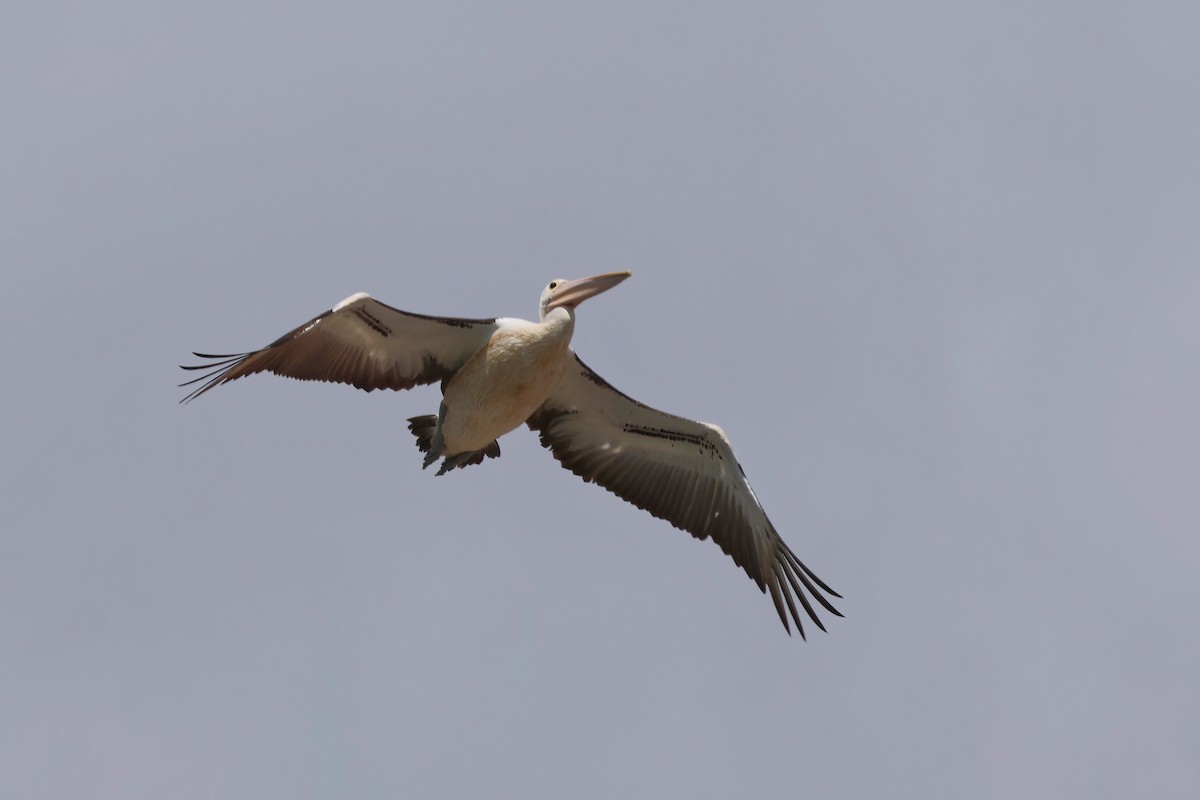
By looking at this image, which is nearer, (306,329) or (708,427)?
(306,329)

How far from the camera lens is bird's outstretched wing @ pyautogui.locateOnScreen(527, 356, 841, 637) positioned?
59.1 ft

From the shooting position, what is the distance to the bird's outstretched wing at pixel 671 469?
59.1 ft

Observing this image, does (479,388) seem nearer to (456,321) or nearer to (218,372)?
(456,321)

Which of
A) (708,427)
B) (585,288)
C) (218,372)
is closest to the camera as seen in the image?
(218,372)

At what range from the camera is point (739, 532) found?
18281mm

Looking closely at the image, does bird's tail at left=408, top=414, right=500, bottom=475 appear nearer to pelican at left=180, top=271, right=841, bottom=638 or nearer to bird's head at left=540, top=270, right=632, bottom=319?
pelican at left=180, top=271, right=841, bottom=638

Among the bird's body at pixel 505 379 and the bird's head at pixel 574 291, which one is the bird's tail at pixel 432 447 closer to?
the bird's body at pixel 505 379

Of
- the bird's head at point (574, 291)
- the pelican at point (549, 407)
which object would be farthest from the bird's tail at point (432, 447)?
the bird's head at point (574, 291)

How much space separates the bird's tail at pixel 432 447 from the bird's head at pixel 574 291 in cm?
175

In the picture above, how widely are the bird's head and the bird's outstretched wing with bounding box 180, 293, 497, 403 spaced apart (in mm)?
673

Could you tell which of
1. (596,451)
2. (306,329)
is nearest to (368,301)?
(306,329)

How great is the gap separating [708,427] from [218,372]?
5579 mm

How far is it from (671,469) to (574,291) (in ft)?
9.01

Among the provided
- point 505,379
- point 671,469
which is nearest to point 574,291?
point 505,379
